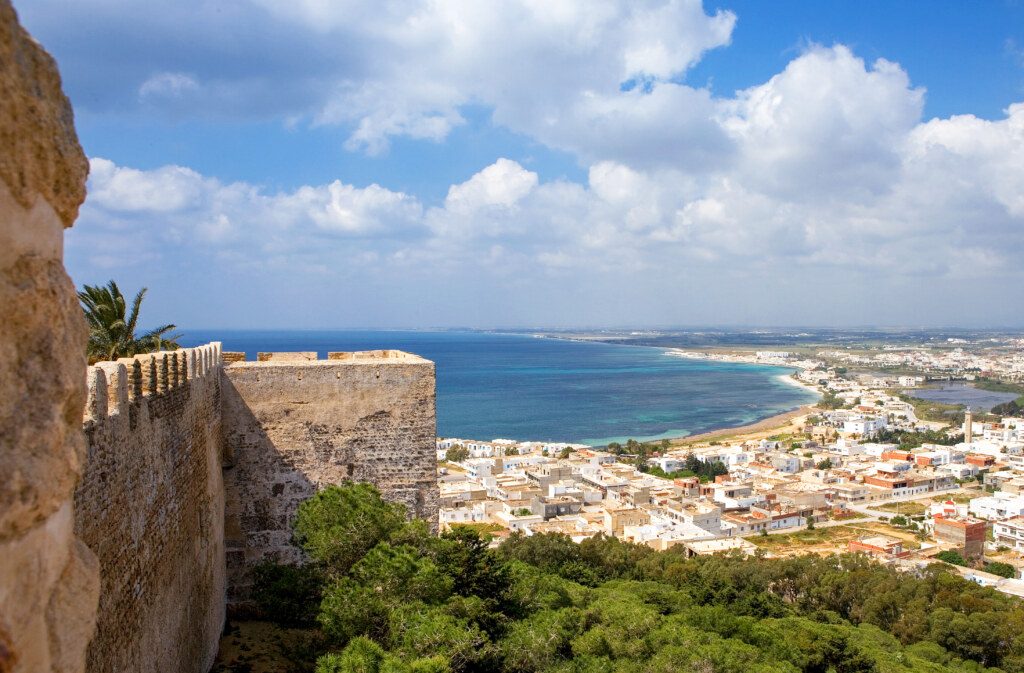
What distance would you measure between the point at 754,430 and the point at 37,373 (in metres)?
68.8

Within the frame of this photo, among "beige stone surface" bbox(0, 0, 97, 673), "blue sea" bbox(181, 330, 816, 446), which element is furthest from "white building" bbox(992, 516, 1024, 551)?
"beige stone surface" bbox(0, 0, 97, 673)

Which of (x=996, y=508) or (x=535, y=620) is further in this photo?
(x=996, y=508)

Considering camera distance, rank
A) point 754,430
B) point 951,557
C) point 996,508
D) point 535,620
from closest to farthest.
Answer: point 535,620 < point 951,557 < point 996,508 < point 754,430

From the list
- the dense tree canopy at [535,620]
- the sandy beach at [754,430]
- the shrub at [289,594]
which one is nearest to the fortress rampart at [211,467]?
the shrub at [289,594]

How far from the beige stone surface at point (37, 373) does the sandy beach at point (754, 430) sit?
60.0 metres

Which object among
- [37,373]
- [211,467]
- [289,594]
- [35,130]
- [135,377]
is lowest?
[289,594]

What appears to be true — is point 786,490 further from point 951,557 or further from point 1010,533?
point 951,557

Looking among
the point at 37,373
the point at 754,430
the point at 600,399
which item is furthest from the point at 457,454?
the point at 37,373

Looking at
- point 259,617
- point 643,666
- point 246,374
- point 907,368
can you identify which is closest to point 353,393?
point 246,374

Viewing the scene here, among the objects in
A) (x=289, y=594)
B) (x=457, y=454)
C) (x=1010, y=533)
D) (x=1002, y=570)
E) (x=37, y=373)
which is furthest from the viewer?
(x=457, y=454)

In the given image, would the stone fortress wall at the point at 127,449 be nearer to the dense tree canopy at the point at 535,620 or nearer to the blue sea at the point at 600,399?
the dense tree canopy at the point at 535,620

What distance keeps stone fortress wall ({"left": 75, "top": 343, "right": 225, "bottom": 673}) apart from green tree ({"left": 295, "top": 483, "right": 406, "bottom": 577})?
0.96m

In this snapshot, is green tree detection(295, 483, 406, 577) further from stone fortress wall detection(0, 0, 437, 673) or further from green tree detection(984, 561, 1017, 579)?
green tree detection(984, 561, 1017, 579)

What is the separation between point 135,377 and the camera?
4.54 m
